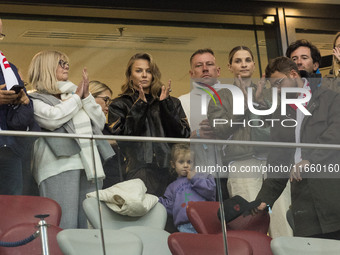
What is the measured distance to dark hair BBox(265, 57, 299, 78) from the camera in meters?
6.89

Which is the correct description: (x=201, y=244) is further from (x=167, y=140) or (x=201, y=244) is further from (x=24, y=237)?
(x=24, y=237)

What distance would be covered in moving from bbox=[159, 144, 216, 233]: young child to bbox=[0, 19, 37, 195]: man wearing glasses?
3.23ft

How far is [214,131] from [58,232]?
1512 mm

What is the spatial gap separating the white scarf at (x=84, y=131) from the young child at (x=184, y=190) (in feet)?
1.60

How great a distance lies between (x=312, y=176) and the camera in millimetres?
6113

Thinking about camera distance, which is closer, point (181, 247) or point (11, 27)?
point (181, 247)

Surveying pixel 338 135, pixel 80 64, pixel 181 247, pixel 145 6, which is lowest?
pixel 181 247

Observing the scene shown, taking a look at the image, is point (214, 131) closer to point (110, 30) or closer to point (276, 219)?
point (276, 219)

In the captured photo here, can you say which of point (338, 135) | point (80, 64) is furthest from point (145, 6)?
point (338, 135)

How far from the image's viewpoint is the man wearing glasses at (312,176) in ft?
19.9

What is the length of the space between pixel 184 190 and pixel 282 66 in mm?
1574

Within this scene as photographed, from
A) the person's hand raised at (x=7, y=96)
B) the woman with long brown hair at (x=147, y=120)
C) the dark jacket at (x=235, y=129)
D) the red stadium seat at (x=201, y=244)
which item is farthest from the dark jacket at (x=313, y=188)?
the person's hand raised at (x=7, y=96)

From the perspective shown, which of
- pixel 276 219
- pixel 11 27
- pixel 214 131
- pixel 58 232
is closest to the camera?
pixel 58 232

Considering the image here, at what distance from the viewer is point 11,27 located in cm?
930
